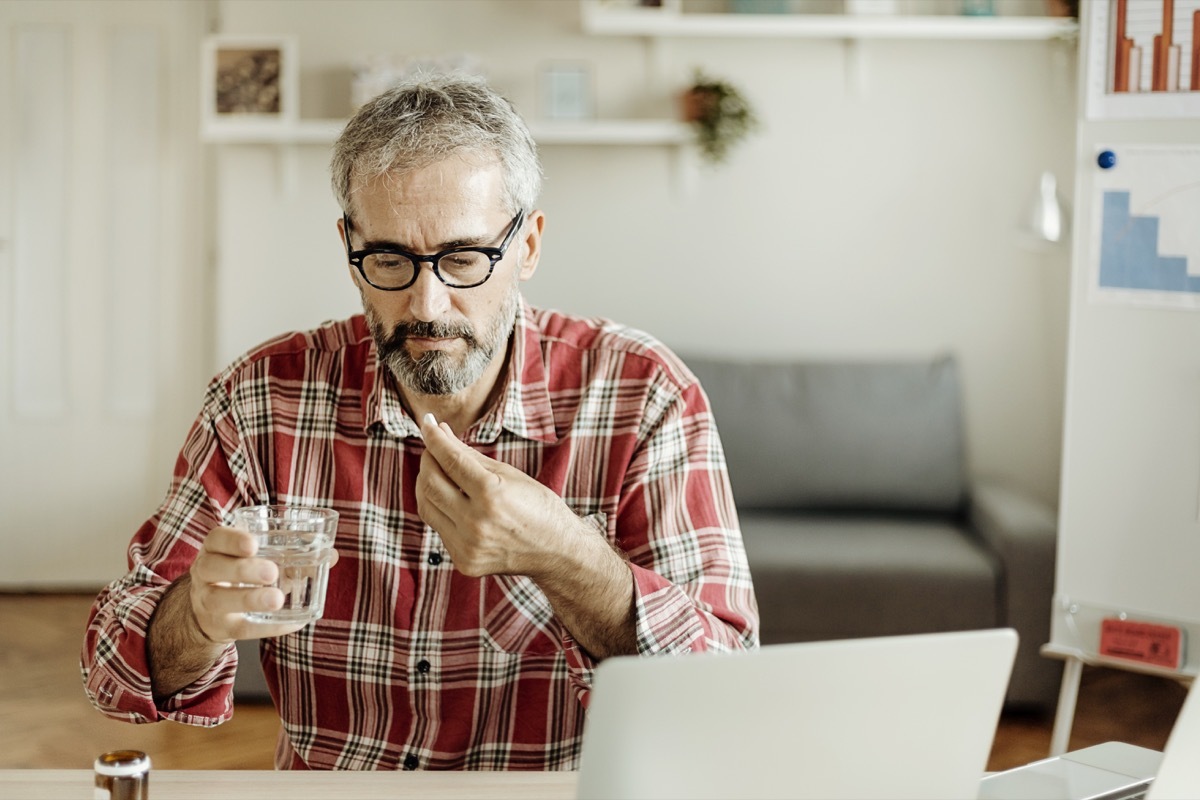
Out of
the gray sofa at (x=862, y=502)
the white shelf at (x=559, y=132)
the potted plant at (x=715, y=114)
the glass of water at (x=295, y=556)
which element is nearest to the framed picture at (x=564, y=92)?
the white shelf at (x=559, y=132)

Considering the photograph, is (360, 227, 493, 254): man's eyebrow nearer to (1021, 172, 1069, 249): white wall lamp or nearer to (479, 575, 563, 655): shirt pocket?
(479, 575, 563, 655): shirt pocket

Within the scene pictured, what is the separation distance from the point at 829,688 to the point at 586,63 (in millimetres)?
3407

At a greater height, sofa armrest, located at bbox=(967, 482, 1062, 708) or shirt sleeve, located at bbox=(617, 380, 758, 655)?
shirt sleeve, located at bbox=(617, 380, 758, 655)

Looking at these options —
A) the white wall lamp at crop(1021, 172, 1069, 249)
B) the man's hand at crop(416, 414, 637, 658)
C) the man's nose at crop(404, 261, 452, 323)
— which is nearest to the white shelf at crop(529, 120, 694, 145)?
the white wall lamp at crop(1021, 172, 1069, 249)

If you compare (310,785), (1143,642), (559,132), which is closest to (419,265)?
(310,785)

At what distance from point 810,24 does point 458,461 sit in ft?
9.49

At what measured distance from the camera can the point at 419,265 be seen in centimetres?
126

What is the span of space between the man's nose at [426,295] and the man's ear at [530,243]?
0.49 ft

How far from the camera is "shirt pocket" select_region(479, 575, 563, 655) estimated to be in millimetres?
1333

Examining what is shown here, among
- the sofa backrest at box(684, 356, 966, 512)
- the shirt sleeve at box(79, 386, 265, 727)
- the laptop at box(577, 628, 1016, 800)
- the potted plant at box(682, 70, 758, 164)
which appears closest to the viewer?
the laptop at box(577, 628, 1016, 800)

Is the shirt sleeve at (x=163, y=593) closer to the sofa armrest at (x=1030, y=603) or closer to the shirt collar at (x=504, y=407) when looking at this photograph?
the shirt collar at (x=504, y=407)

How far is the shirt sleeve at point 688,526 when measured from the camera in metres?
1.27

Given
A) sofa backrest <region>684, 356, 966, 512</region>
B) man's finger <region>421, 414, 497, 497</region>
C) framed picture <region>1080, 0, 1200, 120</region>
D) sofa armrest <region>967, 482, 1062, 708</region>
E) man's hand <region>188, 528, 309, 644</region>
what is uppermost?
framed picture <region>1080, 0, 1200, 120</region>

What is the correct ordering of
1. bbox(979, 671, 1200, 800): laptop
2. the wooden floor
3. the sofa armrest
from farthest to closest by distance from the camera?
the sofa armrest → the wooden floor → bbox(979, 671, 1200, 800): laptop
